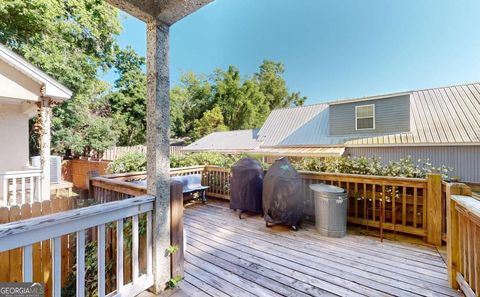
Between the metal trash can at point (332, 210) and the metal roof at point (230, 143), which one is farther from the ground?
the metal roof at point (230, 143)

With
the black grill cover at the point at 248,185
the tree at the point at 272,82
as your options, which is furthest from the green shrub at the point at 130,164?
the tree at the point at 272,82

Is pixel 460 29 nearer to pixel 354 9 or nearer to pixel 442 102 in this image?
pixel 442 102

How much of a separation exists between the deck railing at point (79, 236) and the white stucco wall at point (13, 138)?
16.9 feet

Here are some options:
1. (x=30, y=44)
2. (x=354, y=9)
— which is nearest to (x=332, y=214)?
(x=354, y=9)

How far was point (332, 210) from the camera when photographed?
3498mm

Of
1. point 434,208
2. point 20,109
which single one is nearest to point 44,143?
point 20,109

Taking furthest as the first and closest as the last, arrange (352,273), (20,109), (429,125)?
(429,125), (20,109), (352,273)

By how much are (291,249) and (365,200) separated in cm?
165

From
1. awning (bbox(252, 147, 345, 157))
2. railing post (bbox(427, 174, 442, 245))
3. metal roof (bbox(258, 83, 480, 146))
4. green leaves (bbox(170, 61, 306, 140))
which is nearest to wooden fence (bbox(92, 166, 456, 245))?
railing post (bbox(427, 174, 442, 245))

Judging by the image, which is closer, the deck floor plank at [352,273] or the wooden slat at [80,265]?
the wooden slat at [80,265]

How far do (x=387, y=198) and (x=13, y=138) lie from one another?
342 inches

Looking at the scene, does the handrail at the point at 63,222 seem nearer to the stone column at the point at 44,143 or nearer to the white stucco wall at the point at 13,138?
the stone column at the point at 44,143

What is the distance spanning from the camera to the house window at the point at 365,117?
11039 millimetres

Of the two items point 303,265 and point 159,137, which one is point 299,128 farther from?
point 159,137
